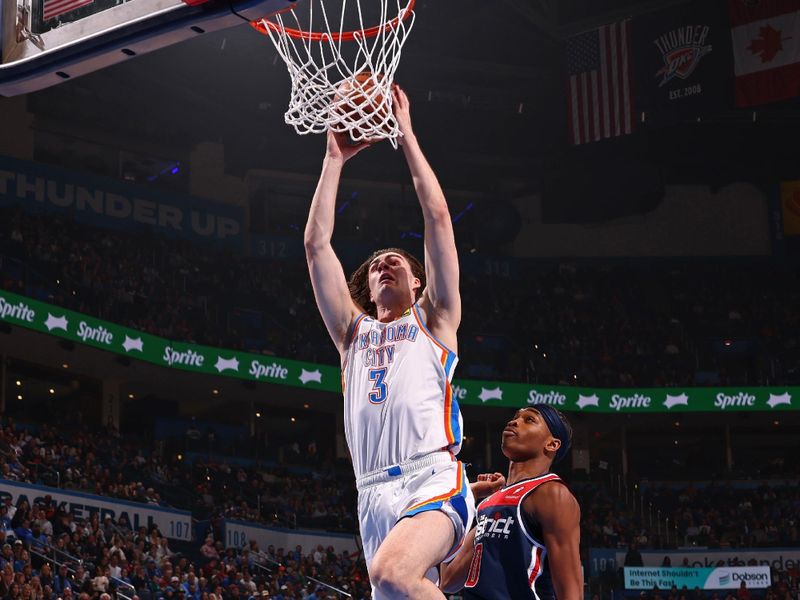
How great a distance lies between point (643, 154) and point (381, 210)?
27.3 ft

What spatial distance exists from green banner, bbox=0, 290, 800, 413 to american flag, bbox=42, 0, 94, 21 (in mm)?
17582

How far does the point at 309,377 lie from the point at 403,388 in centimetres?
2293

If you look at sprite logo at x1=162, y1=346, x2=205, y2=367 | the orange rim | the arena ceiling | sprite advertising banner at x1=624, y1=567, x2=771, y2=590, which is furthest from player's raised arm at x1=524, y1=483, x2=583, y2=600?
the arena ceiling

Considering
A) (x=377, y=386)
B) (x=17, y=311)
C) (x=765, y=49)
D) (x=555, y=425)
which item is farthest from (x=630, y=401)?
(x=377, y=386)

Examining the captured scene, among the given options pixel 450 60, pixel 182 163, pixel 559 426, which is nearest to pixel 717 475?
pixel 450 60

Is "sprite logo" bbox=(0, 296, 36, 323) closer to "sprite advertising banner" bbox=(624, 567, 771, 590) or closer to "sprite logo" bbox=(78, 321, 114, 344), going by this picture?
"sprite logo" bbox=(78, 321, 114, 344)

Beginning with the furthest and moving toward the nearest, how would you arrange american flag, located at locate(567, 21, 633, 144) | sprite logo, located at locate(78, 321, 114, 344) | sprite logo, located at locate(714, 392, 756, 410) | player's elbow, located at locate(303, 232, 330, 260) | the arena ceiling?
sprite logo, located at locate(714, 392, 756, 410) < the arena ceiling < american flag, located at locate(567, 21, 633, 144) < sprite logo, located at locate(78, 321, 114, 344) < player's elbow, located at locate(303, 232, 330, 260)

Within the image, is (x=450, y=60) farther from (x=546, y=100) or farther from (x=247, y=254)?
(x=247, y=254)

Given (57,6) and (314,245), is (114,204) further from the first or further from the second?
(314,245)

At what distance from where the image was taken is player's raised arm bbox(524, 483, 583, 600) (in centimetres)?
452

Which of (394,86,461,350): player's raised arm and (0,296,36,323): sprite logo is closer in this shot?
(394,86,461,350): player's raised arm

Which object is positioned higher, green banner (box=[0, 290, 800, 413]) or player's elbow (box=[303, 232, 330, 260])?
green banner (box=[0, 290, 800, 413])

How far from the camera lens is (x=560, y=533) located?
15.2ft

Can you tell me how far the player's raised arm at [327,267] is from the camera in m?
4.92
